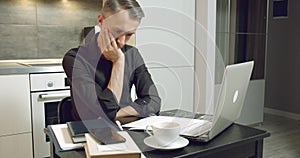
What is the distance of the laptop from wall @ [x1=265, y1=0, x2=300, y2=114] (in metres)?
3.79

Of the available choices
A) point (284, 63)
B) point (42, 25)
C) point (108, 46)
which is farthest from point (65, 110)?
point (284, 63)

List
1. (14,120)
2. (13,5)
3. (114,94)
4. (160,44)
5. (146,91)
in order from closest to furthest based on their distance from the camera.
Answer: (114,94) < (146,91) < (14,120) < (13,5) < (160,44)

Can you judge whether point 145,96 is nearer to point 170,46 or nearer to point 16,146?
point 16,146

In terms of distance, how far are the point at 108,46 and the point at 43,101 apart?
1066 mm

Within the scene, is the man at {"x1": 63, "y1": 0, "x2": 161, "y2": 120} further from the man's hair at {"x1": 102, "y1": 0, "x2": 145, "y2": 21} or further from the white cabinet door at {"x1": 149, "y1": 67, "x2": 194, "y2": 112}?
the white cabinet door at {"x1": 149, "y1": 67, "x2": 194, "y2": 112}

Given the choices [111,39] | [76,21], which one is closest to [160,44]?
[76,21]

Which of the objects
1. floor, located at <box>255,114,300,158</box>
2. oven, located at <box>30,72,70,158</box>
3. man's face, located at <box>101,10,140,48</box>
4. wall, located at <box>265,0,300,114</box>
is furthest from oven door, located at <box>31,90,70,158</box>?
wall, located at <box>265,0,300,114</box>

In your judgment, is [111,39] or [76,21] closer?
[111,39]

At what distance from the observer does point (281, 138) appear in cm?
359

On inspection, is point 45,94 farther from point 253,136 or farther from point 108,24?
point 253,136

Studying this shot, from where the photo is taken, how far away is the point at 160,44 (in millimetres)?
2918

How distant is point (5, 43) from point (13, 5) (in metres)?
0.34

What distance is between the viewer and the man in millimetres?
1494

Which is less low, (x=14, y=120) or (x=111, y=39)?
(x=111, y=39)
